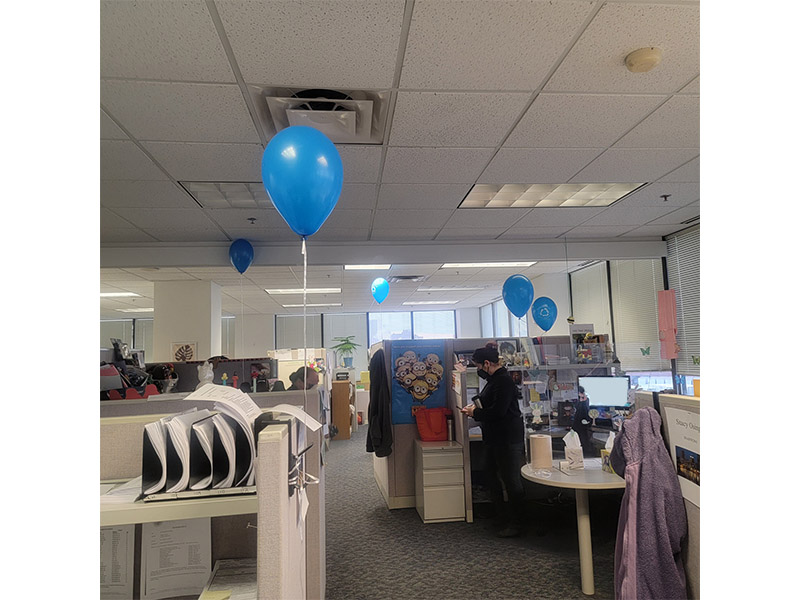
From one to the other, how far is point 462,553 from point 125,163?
343 centimetres

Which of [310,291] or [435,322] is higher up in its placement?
[310,291]

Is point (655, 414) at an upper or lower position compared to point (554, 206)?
lower

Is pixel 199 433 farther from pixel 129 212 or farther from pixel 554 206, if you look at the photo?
pixel 554 206

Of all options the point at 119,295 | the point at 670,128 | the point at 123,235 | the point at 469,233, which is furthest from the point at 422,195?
the point at 119,295

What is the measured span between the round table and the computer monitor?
60 cm

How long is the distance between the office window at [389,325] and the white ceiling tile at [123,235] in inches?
384

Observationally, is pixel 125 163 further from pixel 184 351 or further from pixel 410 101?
pixel 184 351

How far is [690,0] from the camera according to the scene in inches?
67.8

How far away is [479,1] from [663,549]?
194 cm

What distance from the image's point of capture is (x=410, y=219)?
462 centimetres

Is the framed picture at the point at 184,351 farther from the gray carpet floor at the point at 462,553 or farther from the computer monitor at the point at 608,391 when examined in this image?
the computer monitor at the point at 608,391

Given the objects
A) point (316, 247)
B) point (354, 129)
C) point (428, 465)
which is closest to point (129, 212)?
point (316, 247)

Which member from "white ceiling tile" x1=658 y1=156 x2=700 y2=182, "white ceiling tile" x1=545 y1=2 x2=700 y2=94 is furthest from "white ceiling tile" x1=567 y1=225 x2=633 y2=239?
"white ceiling tile" x1=545 y1=2 x2=700 y2=94
